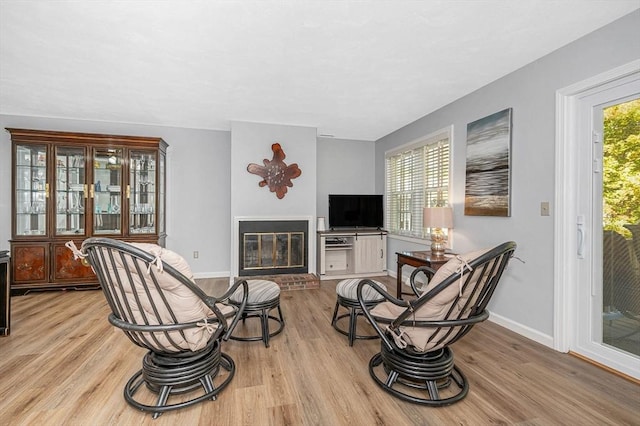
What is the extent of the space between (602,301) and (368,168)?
4.03 m

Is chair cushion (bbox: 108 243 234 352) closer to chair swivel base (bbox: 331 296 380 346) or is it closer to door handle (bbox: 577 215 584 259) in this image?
chair swivel base (bbox: 331 296 380 346)

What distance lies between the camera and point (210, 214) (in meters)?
5.01

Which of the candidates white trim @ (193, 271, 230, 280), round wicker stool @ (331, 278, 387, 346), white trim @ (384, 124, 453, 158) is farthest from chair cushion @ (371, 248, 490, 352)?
white trim @ (193, 271, 230, 280)

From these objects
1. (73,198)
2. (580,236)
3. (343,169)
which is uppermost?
(343,169)

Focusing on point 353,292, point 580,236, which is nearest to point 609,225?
point 580,236

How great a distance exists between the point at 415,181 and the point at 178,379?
3942 mm

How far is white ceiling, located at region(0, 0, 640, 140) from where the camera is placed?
6.46 feet

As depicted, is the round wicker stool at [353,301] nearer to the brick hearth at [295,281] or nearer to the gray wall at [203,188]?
the brick hearth at [295,281]

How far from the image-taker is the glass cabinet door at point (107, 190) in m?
4.27

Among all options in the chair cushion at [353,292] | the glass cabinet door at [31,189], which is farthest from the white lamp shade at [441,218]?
the glass cabinet door at [31,189]

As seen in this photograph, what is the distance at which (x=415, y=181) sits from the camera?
4.56 m

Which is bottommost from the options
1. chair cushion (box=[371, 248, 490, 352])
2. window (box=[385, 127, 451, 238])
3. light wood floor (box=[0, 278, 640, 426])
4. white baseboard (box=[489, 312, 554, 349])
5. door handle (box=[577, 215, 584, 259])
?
light wood floor (box=[0, 278, 640, 426])

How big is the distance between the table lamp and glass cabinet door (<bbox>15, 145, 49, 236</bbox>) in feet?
16.7

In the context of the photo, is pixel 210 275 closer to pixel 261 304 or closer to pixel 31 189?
pixel 31 189
